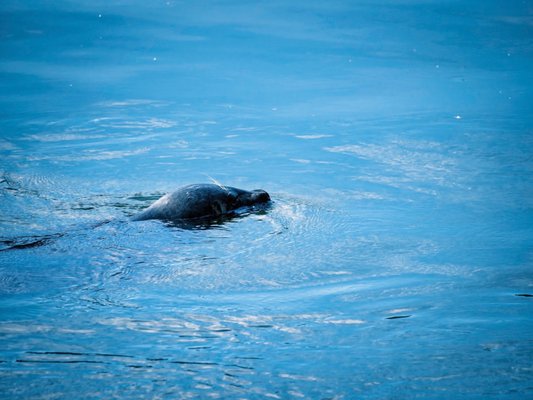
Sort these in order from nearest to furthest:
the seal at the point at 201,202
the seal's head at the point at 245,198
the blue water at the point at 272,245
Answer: the blue water at the point at 272,245, the seal at the point at 201,202, the seal's head at the point at 245,198

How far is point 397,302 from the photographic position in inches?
111

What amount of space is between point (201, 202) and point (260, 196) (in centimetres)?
34

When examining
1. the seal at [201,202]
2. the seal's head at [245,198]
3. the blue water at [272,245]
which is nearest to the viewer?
the blue water at [272,245]

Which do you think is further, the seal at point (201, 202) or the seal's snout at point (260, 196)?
the seal's snout at point (260, 196)

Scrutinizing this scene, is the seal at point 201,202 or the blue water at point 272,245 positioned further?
the seal at point 201,202

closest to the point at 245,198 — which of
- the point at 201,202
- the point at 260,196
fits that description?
the point at 260,196

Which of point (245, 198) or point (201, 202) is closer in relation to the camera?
point (201, 202)

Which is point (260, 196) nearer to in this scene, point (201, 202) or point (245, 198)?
point (245, 198)

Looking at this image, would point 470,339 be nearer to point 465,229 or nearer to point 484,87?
point 465,229

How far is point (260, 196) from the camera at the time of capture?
416 centimetres

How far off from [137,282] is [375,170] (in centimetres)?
234

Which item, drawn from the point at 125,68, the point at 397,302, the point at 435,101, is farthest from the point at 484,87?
the point at 397,302

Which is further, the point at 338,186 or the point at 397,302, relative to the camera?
the point at 338,186

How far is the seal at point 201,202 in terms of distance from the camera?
13.1 ft
